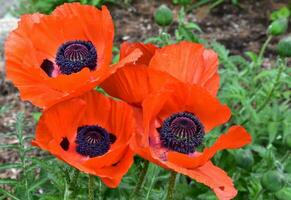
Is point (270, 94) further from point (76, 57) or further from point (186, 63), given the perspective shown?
point (76, 57)

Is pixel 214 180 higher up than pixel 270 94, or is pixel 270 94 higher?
pixel 214 180

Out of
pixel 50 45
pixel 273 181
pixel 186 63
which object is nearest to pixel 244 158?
pixel 273 181

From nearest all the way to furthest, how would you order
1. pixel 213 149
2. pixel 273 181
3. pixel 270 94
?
pixel 213 149
pixel 273 181
pixel 270 94

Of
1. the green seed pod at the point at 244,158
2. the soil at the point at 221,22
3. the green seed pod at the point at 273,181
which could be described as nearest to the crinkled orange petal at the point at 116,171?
the green seed pod at the point at 273,181

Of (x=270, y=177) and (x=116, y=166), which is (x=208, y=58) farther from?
(x=270, y=177)

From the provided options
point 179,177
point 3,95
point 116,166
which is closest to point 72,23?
point 116,166

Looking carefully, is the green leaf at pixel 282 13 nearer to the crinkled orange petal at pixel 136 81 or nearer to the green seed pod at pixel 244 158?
the green seed pod at pixel 244 158
